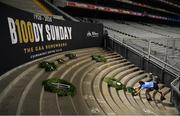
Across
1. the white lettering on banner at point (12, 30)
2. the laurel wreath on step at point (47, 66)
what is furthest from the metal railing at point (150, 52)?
the white lettering on banner at point (12, 30)

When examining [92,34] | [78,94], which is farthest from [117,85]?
[92,34]

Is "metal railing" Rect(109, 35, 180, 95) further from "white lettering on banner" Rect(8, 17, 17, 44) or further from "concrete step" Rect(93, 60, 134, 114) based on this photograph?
"white lettering on banner" Rect(8, 17, 17, 44)

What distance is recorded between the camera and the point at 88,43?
64.0ft

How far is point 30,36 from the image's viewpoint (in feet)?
37.2

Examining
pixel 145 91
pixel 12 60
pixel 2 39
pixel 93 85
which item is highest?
pixel 2 39

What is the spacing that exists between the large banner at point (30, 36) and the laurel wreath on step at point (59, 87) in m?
1.40

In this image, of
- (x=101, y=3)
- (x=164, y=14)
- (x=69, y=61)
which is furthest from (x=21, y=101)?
(x=164, y=14)

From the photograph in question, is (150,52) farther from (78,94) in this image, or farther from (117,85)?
(78,94)

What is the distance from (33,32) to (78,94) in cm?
357

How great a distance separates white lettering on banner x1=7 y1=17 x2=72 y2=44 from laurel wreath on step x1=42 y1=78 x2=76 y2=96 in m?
1.85

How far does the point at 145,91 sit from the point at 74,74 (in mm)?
3901

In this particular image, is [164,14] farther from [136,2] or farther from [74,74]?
[74,74]

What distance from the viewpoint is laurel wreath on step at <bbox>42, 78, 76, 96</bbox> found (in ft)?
29.8

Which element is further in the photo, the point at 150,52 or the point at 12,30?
the point at 150,52
